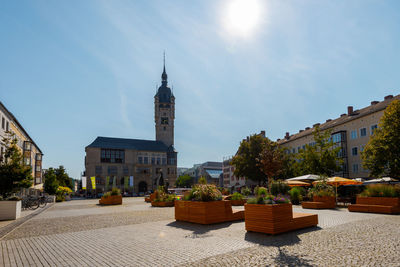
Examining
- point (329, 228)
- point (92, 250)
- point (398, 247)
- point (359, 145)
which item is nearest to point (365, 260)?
point (398, 247)

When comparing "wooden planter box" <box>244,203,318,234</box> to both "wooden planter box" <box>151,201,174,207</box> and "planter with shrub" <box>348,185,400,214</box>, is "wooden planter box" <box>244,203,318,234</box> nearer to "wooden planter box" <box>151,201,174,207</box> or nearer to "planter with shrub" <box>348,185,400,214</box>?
"planter with shrub" <box>348,185,400,214</box>

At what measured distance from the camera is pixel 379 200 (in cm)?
1588

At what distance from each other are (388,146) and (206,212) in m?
22.1

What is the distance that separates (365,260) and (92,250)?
6.65 metres

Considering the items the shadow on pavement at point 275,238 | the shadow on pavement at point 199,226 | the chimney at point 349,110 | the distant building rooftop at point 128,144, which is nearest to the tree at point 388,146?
the chimney at point 349,110

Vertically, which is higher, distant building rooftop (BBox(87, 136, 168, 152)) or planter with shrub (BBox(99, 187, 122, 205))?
distant building rooftop (BBox(87, 136, 168, 152))

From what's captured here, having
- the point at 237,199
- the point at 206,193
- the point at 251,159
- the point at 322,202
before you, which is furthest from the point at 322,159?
the point at 206,193

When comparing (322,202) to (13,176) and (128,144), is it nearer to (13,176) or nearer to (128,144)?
(13,176)

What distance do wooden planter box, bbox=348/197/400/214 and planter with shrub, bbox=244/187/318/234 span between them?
7.43m

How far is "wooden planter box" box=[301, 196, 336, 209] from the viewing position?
62.2 feet

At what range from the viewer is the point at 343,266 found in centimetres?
590

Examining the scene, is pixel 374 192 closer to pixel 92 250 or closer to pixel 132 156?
pixel 92 250

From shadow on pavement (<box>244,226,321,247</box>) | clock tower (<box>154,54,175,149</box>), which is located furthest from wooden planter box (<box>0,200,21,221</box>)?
clock tower (<box>154,54,175,149</box>)

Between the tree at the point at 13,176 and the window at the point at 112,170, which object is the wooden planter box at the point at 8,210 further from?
the window at the point at 112,170
